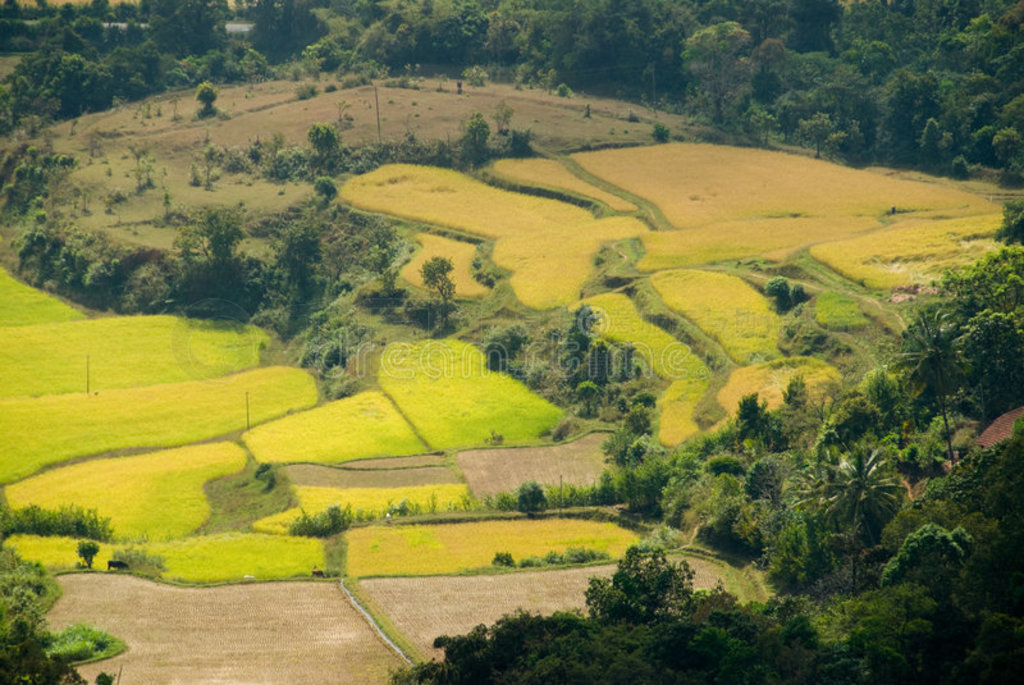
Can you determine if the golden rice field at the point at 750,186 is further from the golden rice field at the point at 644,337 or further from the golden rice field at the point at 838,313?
the golden rice field at the point at 838,313

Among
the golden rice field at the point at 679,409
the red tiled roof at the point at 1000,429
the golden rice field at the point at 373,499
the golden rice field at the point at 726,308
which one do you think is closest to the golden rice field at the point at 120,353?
the golden rice field at the point at 373,499

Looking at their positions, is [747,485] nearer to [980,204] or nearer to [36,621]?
[36,621]

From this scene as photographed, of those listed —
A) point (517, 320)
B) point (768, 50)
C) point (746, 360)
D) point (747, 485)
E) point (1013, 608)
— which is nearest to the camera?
point (1013, 608)

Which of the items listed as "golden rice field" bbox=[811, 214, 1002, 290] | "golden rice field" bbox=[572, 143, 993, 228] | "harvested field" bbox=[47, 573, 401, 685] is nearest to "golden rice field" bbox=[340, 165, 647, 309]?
"golden rice field" bbox=[572, 143, 993, 228]

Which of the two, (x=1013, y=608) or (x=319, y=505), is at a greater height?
(x=1013, y=608)

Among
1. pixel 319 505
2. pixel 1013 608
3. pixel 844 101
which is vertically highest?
pixel 844 101

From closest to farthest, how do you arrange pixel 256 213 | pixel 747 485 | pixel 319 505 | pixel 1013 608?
pixel 1013 608 < pixel 747 485 < pixel 319 505 < pixel 256 213

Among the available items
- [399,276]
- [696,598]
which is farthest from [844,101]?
[696,598]

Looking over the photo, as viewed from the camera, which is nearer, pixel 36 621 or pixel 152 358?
pixel 36 621
